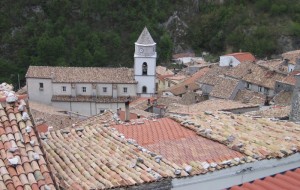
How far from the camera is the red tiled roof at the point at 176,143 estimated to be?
24.9 feet

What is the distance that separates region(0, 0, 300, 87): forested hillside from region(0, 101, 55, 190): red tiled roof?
44.6 m

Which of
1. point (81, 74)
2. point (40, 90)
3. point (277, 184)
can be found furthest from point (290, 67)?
point (277, 184)

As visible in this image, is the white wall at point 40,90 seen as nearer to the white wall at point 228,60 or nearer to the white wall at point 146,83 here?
the white wall at point 146,83

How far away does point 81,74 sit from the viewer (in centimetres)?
3559

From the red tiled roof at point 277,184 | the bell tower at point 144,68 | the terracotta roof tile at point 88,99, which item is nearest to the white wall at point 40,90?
the terracotta roof tile at point 88,99

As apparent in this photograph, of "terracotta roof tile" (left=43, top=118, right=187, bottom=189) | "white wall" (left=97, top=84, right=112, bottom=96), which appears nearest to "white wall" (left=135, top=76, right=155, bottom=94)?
"white wall" (left=97, top=84, right=112, bottom=96)

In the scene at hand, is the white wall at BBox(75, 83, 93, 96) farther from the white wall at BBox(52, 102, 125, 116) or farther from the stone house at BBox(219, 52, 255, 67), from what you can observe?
the stone house at BBox(219, 52, 255, 67)

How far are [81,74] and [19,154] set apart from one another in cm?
3053

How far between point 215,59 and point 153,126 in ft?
168

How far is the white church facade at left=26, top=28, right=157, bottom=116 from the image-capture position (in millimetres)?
34688

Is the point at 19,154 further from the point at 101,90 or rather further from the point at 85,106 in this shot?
the point at 101,90

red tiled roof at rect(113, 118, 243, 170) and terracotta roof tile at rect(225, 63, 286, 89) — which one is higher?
red tiled roof at rect(113, 118, 243, 170)

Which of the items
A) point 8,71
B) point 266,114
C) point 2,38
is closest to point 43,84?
point 8,71

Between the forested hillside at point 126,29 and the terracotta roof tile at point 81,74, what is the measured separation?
15109mm
